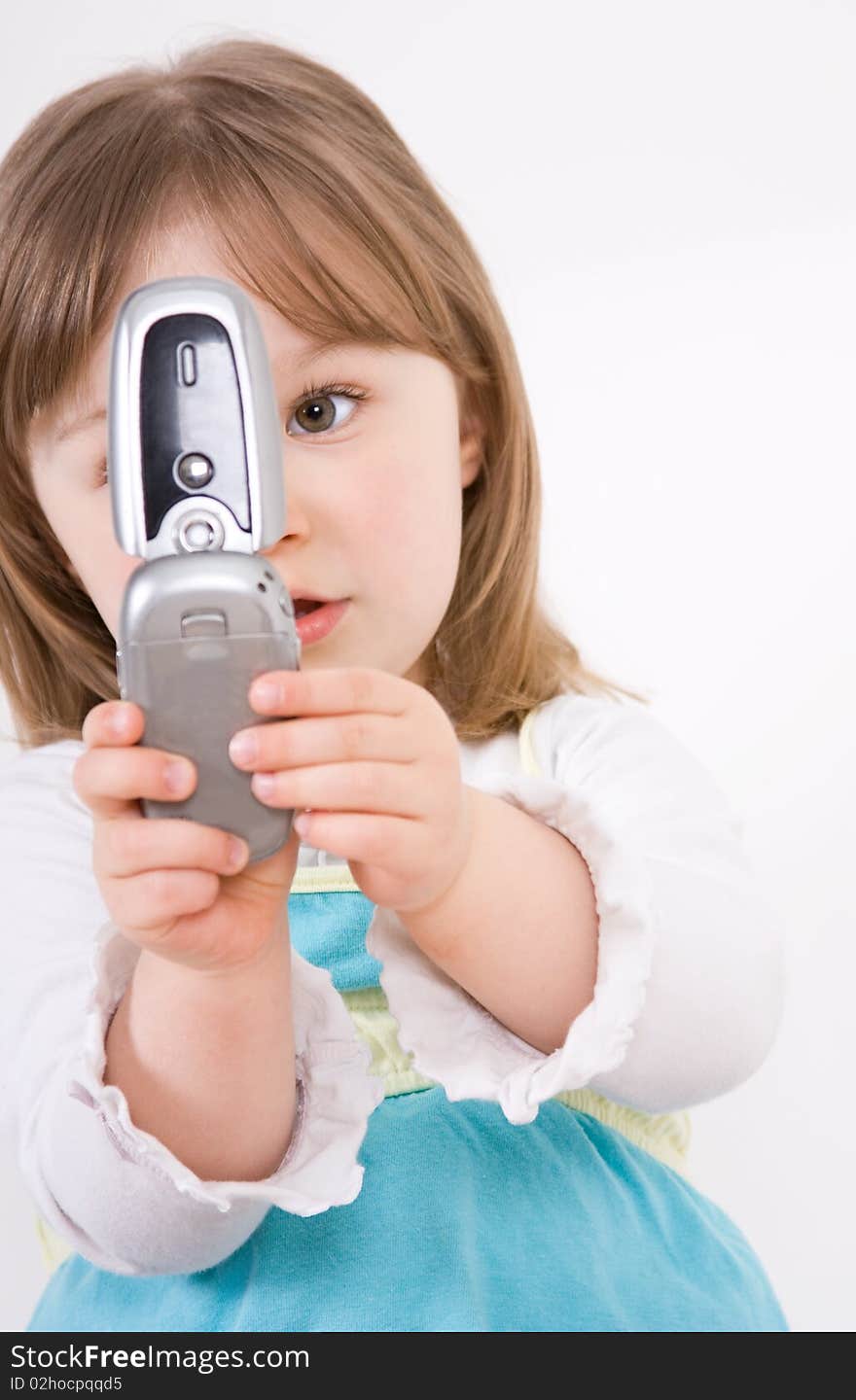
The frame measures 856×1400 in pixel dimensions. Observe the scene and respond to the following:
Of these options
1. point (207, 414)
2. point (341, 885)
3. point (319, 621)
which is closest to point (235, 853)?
point (207, 414)

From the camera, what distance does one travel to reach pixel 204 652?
18.0 inches

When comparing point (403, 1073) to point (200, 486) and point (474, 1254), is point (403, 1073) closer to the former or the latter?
point (474, 1254)

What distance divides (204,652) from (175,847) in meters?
0.06

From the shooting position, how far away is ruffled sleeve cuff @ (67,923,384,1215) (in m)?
0.58

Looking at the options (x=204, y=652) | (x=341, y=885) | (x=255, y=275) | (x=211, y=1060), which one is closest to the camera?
(x=204, y=652)

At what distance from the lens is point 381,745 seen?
50 cm

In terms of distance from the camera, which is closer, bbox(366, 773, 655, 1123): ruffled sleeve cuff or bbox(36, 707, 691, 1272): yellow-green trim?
bbox(366, 773, 655, 1123): ruffled sleeve cuff

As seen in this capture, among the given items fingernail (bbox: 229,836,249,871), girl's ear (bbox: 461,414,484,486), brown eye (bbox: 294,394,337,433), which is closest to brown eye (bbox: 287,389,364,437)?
brown eye (bbox: 294,394,337,433)

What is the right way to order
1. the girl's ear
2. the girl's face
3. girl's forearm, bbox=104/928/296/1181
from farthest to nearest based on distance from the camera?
1. the girl's ear
2. the girl's face
3. girl's forearm, bbox=104/928/296/1181

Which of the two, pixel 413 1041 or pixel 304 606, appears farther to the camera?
pixel 304 606

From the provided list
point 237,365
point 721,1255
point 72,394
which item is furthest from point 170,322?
point 721,1255

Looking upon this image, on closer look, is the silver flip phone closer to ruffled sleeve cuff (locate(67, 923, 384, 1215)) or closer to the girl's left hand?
the girl's left hand

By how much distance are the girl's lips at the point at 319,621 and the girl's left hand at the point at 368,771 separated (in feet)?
0.59
